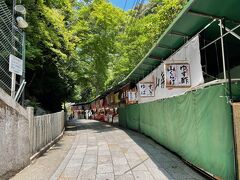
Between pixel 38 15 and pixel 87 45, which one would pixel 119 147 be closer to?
pixel 38 15

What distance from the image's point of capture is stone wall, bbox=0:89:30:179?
657cm

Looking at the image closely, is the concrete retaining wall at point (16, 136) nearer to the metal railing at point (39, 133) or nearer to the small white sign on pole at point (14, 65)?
the metal railing at point (39, 133)

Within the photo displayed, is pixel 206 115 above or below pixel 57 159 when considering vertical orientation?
above

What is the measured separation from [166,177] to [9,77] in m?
5.55

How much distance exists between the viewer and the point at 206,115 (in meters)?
6.19

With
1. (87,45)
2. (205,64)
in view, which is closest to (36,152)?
(205,64)

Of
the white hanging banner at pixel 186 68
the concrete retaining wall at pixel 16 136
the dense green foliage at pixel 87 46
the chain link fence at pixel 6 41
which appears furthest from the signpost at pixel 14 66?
the dense green foliage at pixel 87 46

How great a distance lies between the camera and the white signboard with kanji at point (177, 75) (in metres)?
8.12

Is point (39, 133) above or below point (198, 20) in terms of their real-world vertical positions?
below

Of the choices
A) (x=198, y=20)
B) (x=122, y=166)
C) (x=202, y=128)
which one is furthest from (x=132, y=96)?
(x=202, y=128)

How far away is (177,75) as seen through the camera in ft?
27.0

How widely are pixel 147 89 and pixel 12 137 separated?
7.73 m

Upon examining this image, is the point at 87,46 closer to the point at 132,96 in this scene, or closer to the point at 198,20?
the point at 132,96

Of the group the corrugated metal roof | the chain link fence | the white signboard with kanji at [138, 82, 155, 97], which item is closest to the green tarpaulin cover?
the corrugated metal roof
